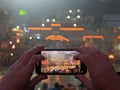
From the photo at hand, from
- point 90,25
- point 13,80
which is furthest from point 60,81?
point 13,80

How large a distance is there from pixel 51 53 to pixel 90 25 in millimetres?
1727

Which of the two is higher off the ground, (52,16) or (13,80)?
(52,16)

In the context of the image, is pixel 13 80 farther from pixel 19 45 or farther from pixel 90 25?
pixel 90 25

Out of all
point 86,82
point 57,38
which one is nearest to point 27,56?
point 86,82

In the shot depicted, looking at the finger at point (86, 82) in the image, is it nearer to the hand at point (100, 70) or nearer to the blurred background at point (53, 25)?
the hand at point (100, 70)

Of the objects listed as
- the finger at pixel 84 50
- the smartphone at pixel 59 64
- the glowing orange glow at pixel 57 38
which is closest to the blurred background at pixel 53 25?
the glowing orange glow at pixel 57 38

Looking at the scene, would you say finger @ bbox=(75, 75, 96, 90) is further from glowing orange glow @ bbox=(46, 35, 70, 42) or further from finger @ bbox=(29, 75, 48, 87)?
glowing orange glow @ bbox=(46, 35, 70, 42)

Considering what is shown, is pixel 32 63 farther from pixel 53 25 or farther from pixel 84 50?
pixel 53 25

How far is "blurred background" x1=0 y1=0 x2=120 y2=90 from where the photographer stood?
194cm

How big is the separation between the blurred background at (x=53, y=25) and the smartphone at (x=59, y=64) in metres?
1.23

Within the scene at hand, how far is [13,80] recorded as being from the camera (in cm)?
43

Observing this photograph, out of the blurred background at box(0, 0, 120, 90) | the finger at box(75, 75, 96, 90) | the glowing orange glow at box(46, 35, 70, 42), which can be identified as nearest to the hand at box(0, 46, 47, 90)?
the finger at box(75, 75, 96, 90)

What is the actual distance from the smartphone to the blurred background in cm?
123

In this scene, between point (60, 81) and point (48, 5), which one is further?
point (48, 5)
